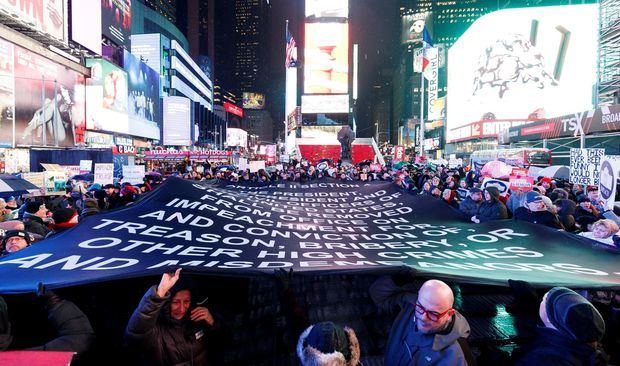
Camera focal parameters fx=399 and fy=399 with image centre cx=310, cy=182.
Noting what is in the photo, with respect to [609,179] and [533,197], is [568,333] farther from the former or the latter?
[609,179]

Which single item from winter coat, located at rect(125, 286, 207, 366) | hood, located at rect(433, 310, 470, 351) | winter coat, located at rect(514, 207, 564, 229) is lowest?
winter coat, located at rect(125, 286, 207, 366)

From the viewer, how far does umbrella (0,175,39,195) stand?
11.6 m

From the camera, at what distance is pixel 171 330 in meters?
3.08

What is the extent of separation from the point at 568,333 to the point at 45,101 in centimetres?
3685

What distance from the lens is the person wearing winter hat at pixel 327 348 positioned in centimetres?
206

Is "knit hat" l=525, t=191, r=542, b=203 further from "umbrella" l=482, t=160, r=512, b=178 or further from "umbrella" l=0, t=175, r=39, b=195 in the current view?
"umbrella" l=0, t=175, r=39, b=195

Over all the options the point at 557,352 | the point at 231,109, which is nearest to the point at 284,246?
the point at 557,352

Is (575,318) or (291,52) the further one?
(291,52)

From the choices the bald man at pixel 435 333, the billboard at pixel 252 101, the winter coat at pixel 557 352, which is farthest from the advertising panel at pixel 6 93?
the billboard at pixel 252 101

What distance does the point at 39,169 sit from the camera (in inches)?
1025

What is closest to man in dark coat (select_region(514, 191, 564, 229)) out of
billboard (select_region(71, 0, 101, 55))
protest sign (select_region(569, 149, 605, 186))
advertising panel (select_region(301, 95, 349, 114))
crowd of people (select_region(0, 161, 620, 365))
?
crowd of people (select_region(0, 161, 620, 365))

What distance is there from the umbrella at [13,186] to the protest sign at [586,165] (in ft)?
51.5

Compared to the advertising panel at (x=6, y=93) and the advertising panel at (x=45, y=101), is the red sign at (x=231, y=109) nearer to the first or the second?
the advertising panel at (x=45, y=101)

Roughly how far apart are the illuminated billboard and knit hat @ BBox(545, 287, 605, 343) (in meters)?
47.3
